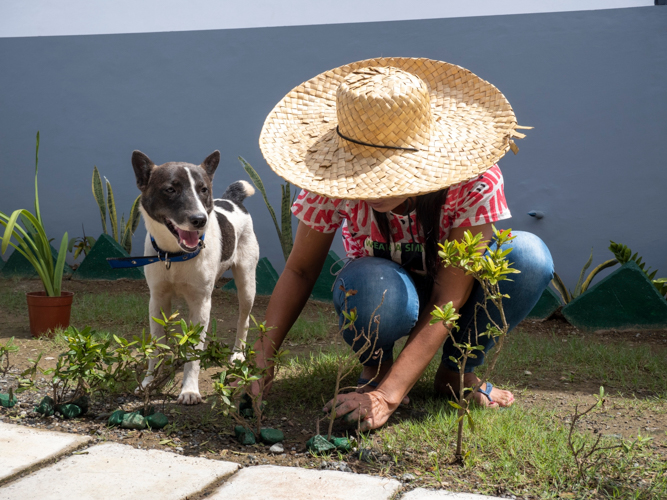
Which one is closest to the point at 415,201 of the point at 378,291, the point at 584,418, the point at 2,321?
the point at 378,291

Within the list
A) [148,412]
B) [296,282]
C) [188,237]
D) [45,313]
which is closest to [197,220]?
[188,237]

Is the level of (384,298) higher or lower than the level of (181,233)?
lower

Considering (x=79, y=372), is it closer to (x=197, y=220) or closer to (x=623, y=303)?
(x=197, y=220)

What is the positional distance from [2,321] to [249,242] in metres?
1.89

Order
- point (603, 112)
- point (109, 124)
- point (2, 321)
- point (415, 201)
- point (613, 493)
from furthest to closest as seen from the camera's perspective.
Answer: point (109, 124)
point (603, 112)
point (2, 321)
point (415, 201)
point (613, 493)

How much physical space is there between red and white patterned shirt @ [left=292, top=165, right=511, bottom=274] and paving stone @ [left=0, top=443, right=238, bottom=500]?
0.92 m

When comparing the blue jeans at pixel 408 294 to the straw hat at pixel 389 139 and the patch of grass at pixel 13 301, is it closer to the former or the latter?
the straw hat at pixel 389 139

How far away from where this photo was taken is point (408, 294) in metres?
2.09

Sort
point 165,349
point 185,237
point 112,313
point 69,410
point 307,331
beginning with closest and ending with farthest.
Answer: point 165,349 < point 69,410 < point 185,237 < point 307,331 < point 112,313

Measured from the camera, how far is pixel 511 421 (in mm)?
1956

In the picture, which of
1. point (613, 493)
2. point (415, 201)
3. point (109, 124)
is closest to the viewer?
point (613, 493)

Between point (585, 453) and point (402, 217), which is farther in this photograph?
point (402, 217)

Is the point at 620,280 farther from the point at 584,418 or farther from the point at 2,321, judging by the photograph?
the point at 2,321

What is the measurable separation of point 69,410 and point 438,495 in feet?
4.13
